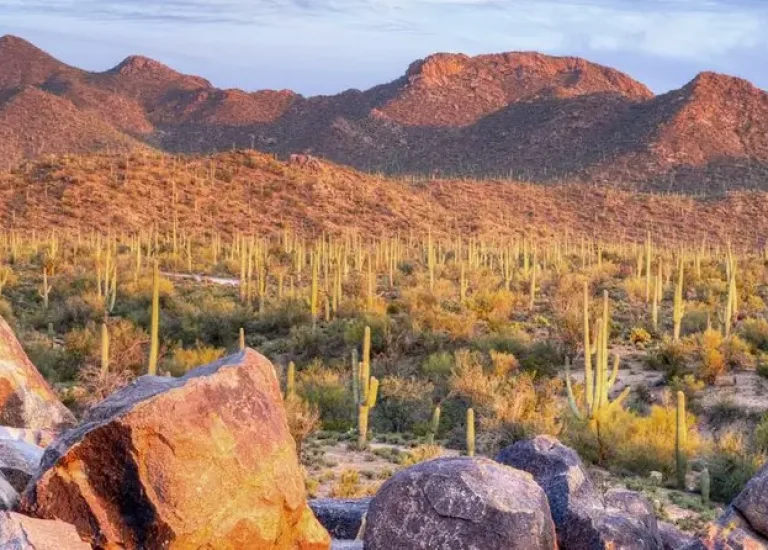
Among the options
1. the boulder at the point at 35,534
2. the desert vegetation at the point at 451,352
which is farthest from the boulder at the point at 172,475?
the desert vegetation at the point at 451,352

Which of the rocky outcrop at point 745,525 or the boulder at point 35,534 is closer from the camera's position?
the boulder at point 35,534

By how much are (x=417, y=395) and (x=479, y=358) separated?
13.0ft

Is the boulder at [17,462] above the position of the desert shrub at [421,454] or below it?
above

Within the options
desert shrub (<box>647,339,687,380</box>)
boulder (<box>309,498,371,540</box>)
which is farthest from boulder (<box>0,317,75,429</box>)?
desert shrub (<box>647,339,687,380</box>)

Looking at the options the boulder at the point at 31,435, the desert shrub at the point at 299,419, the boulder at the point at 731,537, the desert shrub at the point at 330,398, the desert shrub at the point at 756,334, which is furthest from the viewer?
the desert shrub at the point at 756,334

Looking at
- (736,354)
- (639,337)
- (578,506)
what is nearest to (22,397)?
(578,506)

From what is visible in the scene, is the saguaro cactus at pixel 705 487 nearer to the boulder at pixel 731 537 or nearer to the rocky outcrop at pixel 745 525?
the rocky outcrop at pixel 745 525

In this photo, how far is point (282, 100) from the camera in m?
116

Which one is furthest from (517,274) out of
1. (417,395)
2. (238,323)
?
(417,395)

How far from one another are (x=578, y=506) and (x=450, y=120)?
9597cm

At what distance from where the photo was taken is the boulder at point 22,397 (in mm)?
11117

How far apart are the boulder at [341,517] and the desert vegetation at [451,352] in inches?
122

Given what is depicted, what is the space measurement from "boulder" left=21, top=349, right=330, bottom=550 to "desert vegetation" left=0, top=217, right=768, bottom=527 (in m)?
5.36

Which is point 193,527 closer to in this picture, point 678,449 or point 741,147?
point 678,449
